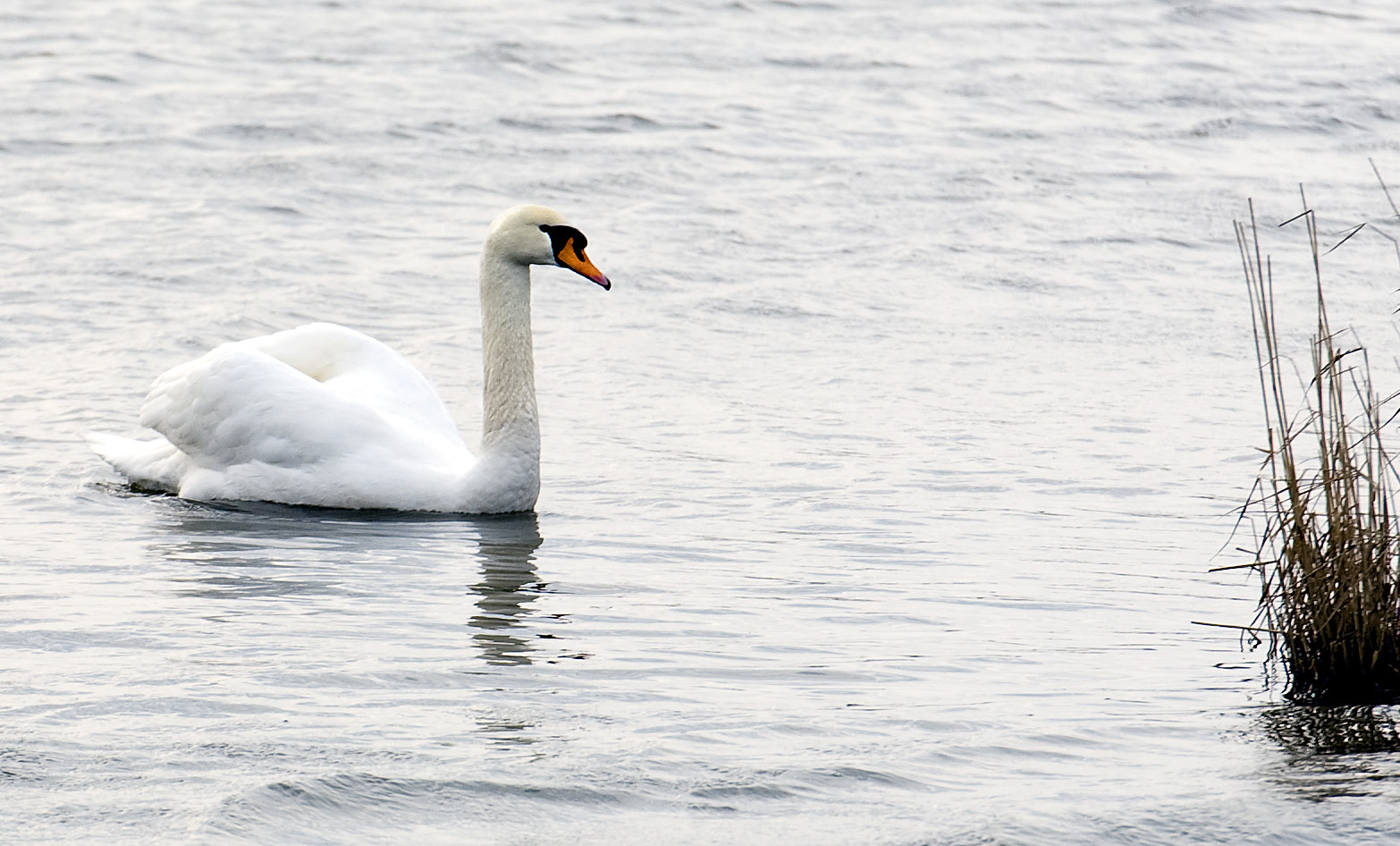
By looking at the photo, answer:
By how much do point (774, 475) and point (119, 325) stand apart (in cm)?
416

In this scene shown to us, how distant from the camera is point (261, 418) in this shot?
27.3 ft

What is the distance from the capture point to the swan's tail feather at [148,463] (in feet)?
28.2

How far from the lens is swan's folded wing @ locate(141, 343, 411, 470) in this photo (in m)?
8.27

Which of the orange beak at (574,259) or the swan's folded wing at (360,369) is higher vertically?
the orange beak at (574,259)

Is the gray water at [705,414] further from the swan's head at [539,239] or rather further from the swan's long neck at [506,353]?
the swan's head at [539,239]

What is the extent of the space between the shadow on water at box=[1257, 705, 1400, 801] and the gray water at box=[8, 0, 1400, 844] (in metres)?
0.02

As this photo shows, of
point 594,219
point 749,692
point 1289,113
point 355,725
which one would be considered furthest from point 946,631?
point 1289,113

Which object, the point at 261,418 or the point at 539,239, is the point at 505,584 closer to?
the point at 261,418

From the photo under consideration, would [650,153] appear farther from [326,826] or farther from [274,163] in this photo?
[326,826]

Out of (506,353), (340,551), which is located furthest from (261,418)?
(340,551)

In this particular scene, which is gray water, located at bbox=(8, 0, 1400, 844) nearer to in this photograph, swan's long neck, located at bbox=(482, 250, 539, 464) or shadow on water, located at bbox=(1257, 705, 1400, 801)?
shadow on water, located at bbox=(1257, 705, 1400, 801)

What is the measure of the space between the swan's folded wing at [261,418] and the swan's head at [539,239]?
857 mm

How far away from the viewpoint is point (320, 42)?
18703mm

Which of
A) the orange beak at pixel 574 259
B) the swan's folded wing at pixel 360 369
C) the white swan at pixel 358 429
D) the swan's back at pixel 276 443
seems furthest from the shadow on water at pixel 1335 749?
the swan's folded wing at pixel 360 369
